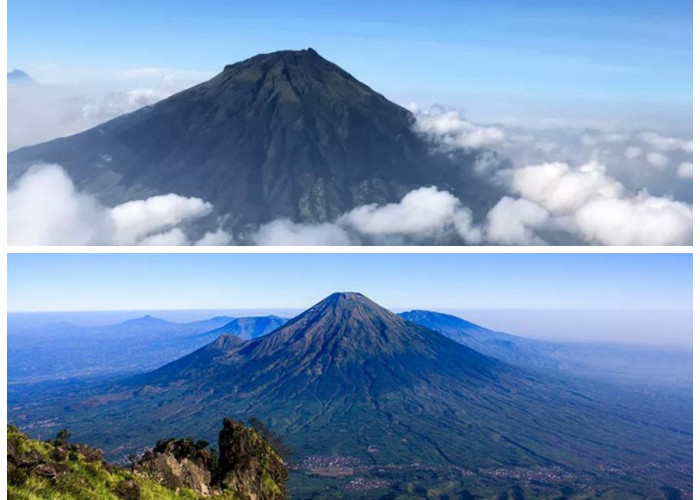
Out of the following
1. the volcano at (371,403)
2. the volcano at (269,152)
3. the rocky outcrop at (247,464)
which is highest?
the volcano at (269,152)

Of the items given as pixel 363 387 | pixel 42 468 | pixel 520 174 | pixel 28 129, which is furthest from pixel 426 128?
pixel 363 387

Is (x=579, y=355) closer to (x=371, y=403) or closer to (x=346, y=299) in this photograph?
(x=346, y=299)

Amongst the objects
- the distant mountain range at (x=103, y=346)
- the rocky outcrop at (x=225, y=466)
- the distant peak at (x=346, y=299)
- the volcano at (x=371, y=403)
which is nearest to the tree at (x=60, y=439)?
the rocky outcrop at (x=225, y=466)

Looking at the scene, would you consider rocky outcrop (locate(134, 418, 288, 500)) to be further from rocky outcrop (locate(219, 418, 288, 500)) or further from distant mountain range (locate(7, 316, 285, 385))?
distant mountain range (locate(7, 316, 285, 385))

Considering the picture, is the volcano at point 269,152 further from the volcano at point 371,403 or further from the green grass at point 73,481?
the volcano at point 371,403

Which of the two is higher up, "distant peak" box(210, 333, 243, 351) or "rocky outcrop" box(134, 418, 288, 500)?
"rocky outcrop" box(134, 418, 288, 500)

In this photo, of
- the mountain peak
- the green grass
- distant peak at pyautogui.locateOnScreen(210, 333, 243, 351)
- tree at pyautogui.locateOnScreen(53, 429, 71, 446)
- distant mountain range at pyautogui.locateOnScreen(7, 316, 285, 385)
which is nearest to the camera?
the green grass

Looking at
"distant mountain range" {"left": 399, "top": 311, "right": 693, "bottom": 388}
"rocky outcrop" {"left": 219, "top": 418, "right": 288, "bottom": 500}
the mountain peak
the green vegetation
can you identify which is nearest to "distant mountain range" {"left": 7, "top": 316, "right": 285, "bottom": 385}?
the mountain peak
